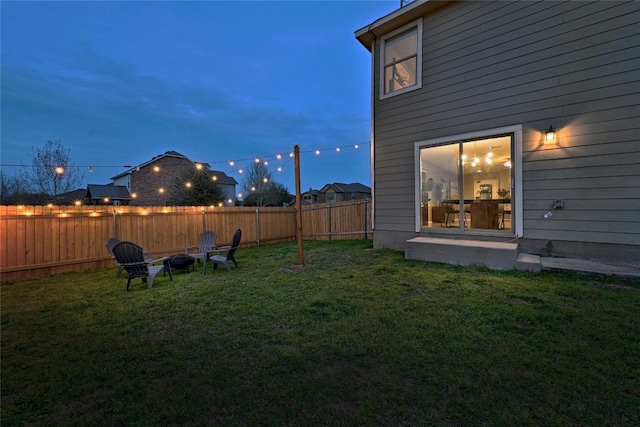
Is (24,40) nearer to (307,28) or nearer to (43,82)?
(43,82)

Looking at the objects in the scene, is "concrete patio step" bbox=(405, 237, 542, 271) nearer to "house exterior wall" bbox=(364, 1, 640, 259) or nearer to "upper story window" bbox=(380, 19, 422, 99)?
"house exterior wall" bbox=(364, 1, 640, 259)

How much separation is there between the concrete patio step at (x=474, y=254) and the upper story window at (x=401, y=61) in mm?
3851

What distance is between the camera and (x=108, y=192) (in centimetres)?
2569

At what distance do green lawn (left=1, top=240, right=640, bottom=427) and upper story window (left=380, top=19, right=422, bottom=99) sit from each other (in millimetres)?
4988

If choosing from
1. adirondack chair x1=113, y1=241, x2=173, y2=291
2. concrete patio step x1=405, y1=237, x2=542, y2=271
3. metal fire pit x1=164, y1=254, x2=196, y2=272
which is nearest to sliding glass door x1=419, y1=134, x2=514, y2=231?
concrete patio step x1=405, y1=237, x2=542, y2=271

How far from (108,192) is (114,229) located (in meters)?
24.2

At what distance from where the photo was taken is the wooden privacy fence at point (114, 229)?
217 inches

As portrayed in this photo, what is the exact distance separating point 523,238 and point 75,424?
646 centimetres

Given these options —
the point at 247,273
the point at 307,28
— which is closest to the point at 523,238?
the point at 247,273

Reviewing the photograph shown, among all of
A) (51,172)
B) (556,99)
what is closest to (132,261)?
(556,99)

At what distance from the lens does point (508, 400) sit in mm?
1740

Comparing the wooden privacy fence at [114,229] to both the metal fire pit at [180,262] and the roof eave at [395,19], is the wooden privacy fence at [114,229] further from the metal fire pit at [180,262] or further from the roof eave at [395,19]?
the roof eave at [395,19]

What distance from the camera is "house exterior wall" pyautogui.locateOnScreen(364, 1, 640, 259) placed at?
4219 mm

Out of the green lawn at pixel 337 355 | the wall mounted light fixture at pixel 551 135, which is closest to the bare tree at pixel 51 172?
the green lawn at pixel 337 355
